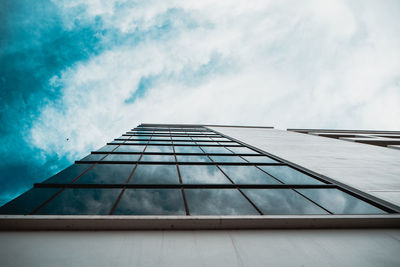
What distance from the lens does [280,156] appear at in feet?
34.3

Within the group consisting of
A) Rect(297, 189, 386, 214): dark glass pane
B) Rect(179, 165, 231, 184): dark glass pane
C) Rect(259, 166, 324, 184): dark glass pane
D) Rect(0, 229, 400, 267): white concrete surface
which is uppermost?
Rect(179, 165, 231, 184): dark glass pane

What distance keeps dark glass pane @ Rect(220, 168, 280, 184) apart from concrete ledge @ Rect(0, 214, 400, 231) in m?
2.50

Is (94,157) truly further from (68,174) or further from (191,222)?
(191,222)

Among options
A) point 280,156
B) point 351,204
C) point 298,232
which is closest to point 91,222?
point 298,232

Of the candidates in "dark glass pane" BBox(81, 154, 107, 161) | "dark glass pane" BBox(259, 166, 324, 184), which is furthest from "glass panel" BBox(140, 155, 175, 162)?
"dark glass pane" BBox(259, 166, 324, 184)

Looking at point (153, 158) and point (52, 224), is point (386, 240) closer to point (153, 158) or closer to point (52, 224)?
point (52, 224)

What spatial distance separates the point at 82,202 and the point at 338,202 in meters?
7.53

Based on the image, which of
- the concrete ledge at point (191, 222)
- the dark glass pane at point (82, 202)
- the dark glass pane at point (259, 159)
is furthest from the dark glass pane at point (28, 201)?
the dark glass pane at point (259, 159)

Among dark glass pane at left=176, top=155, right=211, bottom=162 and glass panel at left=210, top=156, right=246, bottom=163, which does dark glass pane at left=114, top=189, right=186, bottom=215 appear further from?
glass panel at left=210, top=156, right=246, bottom=163

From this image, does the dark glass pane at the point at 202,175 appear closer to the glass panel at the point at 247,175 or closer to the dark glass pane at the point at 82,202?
the glass panel at the point at 247,175

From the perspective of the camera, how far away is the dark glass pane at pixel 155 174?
6.37 metres

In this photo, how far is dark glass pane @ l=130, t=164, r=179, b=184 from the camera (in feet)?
20.9

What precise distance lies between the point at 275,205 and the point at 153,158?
618cm

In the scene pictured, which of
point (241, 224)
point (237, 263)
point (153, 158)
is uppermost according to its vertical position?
point (153, 158)
